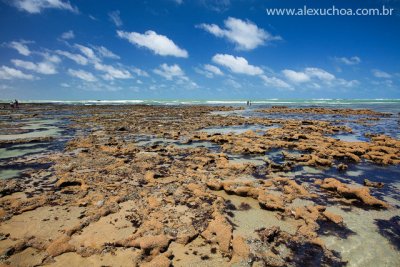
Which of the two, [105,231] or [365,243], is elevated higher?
[105,231]

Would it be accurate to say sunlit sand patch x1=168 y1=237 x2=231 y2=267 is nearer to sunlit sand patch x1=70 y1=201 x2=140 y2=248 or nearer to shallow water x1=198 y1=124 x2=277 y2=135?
sunlit sand patch x1=70 y1=201 x2=140 y2=248

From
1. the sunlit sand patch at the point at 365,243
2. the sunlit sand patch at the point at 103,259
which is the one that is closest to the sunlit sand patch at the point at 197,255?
the sunlit sand patch at the point at 103,259

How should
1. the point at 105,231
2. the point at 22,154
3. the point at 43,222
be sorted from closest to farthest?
the point at 105,231 < the point at 43,222 < the point at 22,154

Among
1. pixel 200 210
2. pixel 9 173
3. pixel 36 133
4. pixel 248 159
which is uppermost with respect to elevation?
pixel 36 133

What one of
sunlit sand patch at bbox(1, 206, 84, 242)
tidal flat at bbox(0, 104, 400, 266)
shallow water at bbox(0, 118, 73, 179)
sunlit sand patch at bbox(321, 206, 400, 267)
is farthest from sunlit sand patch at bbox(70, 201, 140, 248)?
shallow water at bbox(0, 118, 73, 179)

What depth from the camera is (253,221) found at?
15.9ft

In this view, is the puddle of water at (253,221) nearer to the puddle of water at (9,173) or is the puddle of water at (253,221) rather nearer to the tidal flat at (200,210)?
the tidal flat at (200,210)

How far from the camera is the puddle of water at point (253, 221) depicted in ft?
14.8

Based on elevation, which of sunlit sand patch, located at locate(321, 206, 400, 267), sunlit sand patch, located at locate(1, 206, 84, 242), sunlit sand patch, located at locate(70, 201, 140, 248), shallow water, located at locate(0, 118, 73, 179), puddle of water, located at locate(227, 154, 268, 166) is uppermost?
shallow water, located at locate(0, 118, 73, 179)

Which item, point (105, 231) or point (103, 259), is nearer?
point (103, 259)

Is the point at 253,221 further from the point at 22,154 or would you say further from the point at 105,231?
the point at 22,154

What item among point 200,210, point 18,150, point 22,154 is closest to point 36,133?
point 18,150

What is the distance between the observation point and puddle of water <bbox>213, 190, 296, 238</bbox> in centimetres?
452

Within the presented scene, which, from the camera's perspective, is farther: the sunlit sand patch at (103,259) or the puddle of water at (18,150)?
the puddle of water at (18,150)
